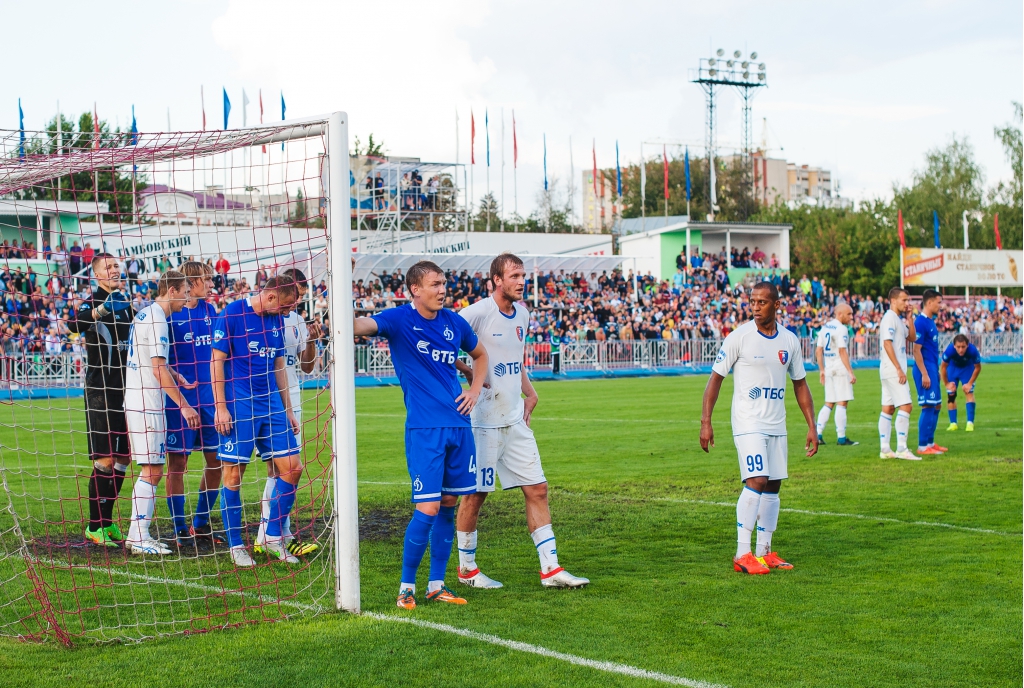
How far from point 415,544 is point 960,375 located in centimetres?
1202

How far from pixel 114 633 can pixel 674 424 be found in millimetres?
12671

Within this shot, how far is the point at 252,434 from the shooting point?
24.3 feet

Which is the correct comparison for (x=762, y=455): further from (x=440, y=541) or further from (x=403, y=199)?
(x=403, y=199)

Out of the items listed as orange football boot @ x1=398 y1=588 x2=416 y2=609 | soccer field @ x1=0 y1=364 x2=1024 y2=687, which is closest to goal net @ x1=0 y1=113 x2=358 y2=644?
orange football boot @ x1=398 y1=588 x2=416 y2=609

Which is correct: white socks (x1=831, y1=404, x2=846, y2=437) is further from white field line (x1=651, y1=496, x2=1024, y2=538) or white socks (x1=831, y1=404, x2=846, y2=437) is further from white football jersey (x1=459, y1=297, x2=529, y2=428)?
white football jersey (x1=459, y1=297, x2=529, y2=428)

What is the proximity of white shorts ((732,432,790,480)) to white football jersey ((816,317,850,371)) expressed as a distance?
7.52 meters

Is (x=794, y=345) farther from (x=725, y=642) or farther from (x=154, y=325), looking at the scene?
(x=154, y=325)

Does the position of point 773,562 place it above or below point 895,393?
below

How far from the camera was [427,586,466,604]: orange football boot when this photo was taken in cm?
613

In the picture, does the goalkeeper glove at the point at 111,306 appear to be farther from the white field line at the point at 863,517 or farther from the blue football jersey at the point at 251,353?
the white field line at the point at 863,517

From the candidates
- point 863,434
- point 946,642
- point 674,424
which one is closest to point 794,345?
point 946,642

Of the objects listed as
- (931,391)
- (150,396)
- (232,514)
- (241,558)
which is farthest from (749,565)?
(931,391)

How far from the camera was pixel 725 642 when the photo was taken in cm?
532

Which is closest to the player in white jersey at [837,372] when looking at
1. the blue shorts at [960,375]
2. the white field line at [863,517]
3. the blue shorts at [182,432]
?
the blue shorts at [960,375]
